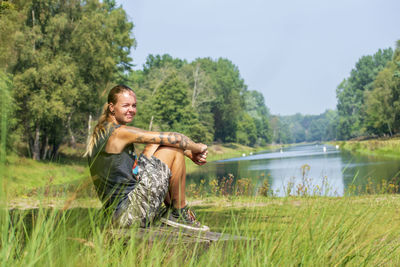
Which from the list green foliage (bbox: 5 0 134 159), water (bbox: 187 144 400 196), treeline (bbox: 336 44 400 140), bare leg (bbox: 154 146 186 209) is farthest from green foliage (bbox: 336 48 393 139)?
bare leg (bbox: 154 146 186 209)

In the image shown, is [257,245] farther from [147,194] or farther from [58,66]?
[58,66]

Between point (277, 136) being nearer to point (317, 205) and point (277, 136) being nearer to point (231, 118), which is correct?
point (231, 118)

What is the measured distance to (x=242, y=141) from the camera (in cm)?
7456

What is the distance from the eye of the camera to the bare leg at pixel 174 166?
2898 millimetres

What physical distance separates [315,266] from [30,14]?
2271cm

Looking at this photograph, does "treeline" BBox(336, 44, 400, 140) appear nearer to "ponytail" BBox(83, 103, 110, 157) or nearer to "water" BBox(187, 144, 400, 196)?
"water" BBox(187, 144, 400, 196)

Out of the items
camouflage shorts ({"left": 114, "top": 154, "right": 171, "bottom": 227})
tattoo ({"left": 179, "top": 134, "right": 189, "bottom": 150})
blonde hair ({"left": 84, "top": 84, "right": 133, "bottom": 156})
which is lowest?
camouflage shorts ({"left": 114, "top": 154, "right": 171, "bottom": 227})

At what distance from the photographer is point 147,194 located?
9.02 feet

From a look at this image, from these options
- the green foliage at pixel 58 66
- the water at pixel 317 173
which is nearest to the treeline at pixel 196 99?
the water at pixel 317 173

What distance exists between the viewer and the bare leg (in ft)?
9.51

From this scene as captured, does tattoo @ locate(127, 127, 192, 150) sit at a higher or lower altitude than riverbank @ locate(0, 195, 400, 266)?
higher

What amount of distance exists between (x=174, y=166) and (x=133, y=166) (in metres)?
0.29

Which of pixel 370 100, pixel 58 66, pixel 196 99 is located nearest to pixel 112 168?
pixel 58 66

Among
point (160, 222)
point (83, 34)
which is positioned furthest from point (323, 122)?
point (160, 222)
